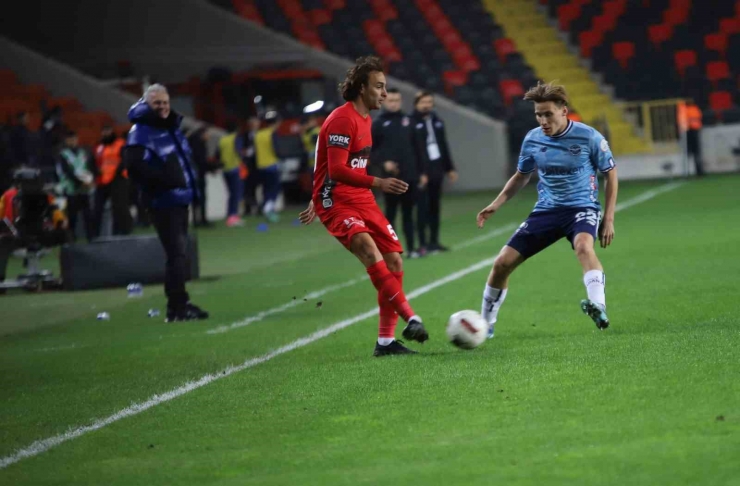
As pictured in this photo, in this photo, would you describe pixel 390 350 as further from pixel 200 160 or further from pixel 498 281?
A: pixel 200 160

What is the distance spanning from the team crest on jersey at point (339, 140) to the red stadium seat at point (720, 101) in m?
25.3

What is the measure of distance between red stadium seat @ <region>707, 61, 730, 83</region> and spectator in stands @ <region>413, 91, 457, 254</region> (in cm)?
1765

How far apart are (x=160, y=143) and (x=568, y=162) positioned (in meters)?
4.28

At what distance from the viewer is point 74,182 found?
69.6ft

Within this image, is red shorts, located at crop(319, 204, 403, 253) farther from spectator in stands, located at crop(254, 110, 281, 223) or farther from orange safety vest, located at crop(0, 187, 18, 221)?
spectator in stands, located at crop(254, 110, 281, 223)

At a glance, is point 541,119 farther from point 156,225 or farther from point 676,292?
point 156,225

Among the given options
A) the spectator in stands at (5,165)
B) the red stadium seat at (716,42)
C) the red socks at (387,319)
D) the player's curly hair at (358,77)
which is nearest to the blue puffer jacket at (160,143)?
the player's curly hair at (358,77)

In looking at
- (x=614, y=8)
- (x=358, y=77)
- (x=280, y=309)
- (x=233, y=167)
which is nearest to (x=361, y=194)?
(x=358, y=77)

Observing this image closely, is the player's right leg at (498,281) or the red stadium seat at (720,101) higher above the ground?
the player's right leg at (498,281)

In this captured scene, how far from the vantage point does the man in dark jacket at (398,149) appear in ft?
55.2

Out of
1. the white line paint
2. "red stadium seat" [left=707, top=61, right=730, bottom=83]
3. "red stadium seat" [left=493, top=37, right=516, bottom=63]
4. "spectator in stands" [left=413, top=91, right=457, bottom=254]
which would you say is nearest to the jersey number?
the white line paint

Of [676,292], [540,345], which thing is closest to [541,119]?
[540,345]

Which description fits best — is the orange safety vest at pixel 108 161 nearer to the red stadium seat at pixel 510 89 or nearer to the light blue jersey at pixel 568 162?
the light blue jersey at pixel 568 162

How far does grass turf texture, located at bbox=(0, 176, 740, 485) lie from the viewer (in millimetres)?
5723
